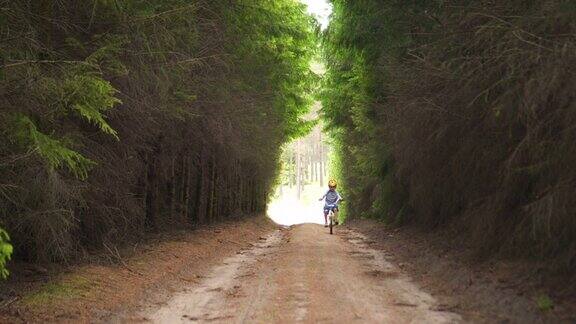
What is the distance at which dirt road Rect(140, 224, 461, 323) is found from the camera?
23.1 feet

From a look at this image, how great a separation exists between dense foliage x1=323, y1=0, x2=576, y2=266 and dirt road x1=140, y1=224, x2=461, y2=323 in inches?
71.7

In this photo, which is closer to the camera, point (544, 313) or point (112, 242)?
point (544, 313)

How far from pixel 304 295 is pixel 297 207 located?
71.1m

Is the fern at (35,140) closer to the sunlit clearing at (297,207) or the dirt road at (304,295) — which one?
the dirt road at (304,295)

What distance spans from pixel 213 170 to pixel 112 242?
32.6 ft

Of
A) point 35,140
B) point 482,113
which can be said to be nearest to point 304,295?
point 482,113

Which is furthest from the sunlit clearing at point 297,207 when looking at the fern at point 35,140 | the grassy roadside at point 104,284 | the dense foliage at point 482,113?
the fern at point 35,140

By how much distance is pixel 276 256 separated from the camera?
1356 centimetres

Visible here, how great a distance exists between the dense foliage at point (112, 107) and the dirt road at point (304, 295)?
99.4 inches

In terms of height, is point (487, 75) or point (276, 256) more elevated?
point (487, 75)

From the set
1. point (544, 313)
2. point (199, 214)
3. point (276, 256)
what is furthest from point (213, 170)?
point (544, 313)

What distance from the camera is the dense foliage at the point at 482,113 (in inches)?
261

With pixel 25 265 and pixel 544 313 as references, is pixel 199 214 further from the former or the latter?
pixel 544 313

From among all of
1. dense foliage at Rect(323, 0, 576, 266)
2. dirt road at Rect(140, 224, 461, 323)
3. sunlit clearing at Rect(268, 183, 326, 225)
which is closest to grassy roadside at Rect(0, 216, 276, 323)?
dirt road at Rect(140, 224, 461, 323)
